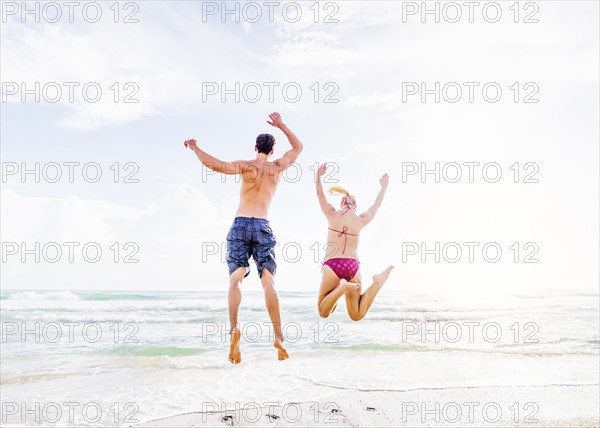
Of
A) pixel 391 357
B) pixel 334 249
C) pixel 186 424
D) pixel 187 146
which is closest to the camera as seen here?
pixel 187 146

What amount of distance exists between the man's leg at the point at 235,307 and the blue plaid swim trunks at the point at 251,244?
0.33 ft

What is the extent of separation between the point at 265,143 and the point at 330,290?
2.91 meters

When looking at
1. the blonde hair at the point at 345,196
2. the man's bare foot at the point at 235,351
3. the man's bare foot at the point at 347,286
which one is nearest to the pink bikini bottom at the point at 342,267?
the man's bare foot at the point at 347,286

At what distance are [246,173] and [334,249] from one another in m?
2.52

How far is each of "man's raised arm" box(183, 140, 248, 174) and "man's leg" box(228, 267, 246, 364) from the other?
3.99 ft

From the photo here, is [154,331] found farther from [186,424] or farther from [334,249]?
[334,249]

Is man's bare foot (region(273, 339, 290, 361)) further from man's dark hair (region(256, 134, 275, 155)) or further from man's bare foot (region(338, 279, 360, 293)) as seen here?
man's dark hair (region(256, 134, 275, 155))

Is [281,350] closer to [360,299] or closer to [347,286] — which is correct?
[347,286]

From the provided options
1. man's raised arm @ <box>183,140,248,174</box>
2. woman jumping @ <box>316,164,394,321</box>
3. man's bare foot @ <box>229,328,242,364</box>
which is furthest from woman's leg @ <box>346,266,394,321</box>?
man's raised arm @ <box>183,140,248,174</box>

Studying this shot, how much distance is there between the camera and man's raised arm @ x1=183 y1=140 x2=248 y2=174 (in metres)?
6.18

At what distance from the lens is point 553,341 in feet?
73.3

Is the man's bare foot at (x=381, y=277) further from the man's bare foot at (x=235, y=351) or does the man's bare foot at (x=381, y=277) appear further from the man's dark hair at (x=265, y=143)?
the man's bare foot at (x=235, y=351)

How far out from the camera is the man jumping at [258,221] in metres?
6.40

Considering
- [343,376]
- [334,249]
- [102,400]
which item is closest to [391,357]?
[343,376]
